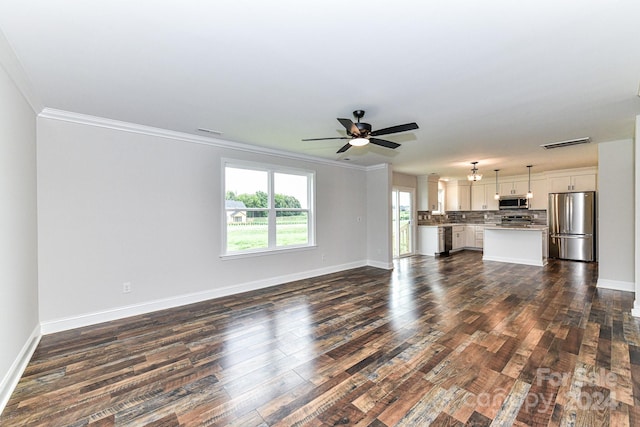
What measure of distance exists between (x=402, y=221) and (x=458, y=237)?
2.37 metres

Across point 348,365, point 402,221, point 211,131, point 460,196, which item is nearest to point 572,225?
point 460,196

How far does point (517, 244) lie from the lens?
22.7 feet

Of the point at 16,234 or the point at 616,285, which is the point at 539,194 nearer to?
the point at 616,285

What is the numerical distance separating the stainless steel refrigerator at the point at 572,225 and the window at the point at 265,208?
6.66 meters

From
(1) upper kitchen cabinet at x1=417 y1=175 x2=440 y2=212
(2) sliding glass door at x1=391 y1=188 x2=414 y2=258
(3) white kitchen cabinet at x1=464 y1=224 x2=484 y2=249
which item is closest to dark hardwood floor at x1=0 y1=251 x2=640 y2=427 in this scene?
(2) sliding glass door at x1=391 y1=188 x2=414 y2=258

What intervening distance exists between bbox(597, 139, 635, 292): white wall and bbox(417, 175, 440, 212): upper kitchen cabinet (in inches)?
164

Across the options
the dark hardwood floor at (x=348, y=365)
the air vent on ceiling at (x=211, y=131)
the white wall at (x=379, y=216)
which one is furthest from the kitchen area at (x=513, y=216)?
the air vent on ceiling at (x=211, y=131)

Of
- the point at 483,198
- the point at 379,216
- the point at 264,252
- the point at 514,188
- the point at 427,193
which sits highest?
the point at 514,188

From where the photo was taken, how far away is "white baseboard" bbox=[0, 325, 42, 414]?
198 cm

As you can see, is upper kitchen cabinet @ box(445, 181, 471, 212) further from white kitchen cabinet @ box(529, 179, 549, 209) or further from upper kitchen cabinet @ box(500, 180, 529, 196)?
white kitchen cabinet @ box(529, 179, 549, 209)

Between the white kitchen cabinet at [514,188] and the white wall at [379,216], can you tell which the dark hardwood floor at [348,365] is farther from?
the white kitchen cabinet at [514,188]

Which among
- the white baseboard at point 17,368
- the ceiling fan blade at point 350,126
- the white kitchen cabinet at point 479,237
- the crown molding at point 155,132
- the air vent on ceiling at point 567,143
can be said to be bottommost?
the white baseboard at point 17,368

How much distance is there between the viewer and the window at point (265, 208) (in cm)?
459

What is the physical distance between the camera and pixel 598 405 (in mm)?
1869
